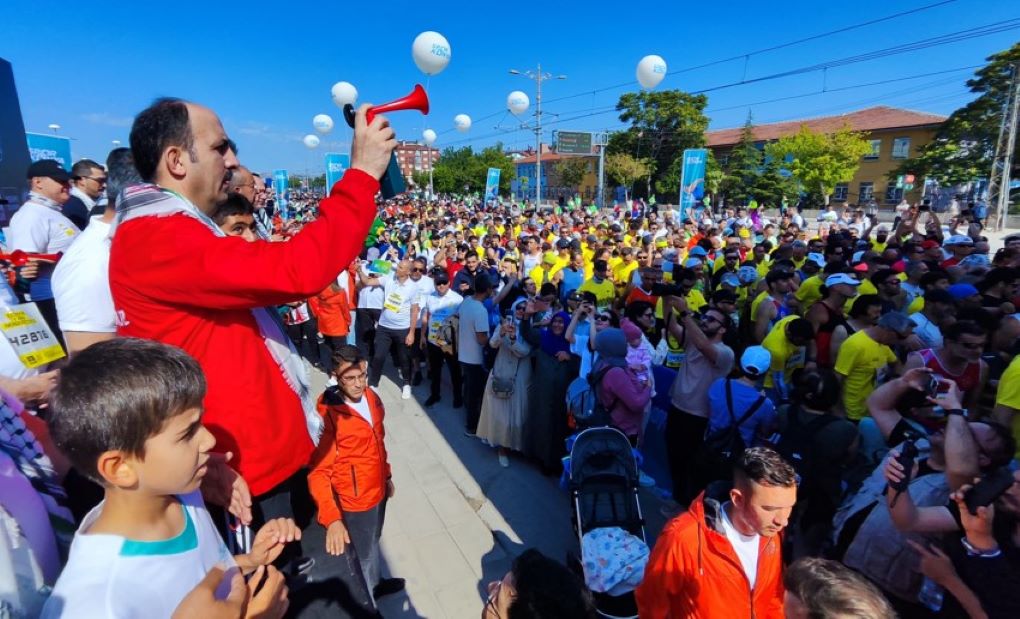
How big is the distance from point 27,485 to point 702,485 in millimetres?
3888

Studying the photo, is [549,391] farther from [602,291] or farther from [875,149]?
[875,149]

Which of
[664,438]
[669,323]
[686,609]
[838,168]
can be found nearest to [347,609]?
[686,609]

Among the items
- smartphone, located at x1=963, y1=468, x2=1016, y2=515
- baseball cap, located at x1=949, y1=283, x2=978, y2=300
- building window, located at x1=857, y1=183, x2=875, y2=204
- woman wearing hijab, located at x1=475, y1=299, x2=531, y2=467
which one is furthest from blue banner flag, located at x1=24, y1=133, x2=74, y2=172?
building window, located at x1=857, y1=183, x2=875, y2=204

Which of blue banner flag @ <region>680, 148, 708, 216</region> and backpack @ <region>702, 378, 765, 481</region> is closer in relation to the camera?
backpack @ <region>702, 378, 765, 481</region>

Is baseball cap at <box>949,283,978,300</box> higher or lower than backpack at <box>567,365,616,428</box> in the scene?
higher

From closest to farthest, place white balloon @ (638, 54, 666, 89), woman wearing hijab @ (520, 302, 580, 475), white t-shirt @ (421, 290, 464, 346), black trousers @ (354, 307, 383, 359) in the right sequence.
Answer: woman wearing hijab @ (520, 302, 580, 475), white t-shirt @ (421, 290, 464, 346), black trousers @ (354, 307, 383, 359), white balloon @ (638, 54, 666, 89)

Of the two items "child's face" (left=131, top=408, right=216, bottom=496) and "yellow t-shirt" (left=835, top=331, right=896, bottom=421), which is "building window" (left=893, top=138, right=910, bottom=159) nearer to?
"yellow t-shirt" (left=835, top=331, right=896, bottom=421)

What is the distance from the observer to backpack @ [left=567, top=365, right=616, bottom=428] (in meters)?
3.73

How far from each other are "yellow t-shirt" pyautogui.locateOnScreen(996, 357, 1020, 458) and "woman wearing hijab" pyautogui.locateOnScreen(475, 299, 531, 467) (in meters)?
3.46

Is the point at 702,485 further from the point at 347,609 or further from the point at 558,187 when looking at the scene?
the point at 558,187

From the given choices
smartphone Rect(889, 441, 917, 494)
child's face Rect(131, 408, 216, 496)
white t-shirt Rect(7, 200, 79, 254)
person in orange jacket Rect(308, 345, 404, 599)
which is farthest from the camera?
white t-shirt Rect(7, 200, 79, 254)

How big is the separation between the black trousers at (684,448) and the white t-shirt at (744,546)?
1851 mm

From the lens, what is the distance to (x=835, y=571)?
5.01ft

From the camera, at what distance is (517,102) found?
20969mm
